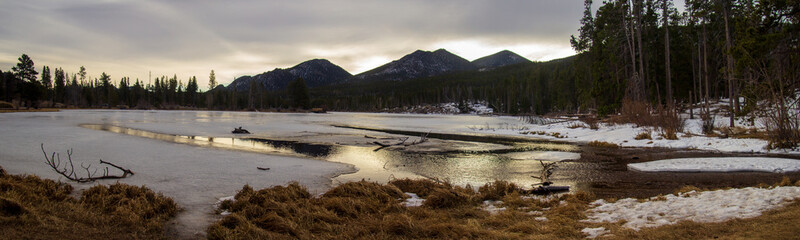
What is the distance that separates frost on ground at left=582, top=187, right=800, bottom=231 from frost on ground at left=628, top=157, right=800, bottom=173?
5627 millimetres

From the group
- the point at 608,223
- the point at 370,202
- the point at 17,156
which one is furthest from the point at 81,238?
the point at 17,156

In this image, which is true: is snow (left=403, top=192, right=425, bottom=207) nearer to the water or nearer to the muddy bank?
the water

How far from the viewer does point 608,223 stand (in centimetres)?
600

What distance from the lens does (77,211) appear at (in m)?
5.99

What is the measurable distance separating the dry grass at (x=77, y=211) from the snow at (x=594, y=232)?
6.23 m

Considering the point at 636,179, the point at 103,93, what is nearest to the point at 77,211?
the point at 636,179

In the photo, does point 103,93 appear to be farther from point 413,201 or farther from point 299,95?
point 413,201

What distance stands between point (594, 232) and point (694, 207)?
234 centimetres

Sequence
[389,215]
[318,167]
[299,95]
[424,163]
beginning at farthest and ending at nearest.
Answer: [299,95] < [424,163] < [318,167] < [389,215]

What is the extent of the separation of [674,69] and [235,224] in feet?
166

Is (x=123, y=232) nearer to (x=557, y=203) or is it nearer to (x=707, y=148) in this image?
(x=557, y=203)

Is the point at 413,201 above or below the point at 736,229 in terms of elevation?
below

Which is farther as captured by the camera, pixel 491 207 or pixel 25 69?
pixel 25 69

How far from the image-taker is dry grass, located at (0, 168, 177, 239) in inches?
198
